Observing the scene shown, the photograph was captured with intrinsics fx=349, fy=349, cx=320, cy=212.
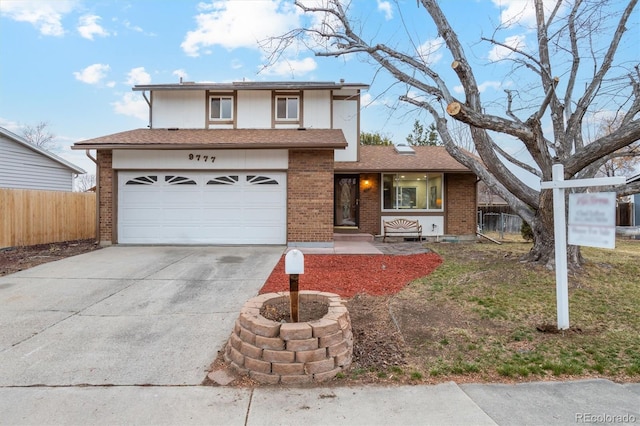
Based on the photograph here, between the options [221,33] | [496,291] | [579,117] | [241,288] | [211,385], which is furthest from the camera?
[221,33]

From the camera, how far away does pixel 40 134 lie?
35.5 m

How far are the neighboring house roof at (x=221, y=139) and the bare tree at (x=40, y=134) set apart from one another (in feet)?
103

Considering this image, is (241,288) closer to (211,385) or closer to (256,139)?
(211,385)

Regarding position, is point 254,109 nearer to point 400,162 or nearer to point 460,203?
point 400,162

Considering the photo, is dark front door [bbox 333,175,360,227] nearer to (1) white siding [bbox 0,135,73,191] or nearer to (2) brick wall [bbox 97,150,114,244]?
(2) brick wall [bbox 97,150,114,244]

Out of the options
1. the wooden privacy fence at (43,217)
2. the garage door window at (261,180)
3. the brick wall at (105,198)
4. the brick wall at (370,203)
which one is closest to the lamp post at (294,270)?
the garage door window at (261,180)

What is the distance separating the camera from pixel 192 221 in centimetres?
1123

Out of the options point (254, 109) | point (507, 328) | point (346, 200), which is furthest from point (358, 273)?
point (254, 109)

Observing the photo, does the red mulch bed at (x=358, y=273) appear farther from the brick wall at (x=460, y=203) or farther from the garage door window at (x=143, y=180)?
the garage door window at (x=143, y=180)

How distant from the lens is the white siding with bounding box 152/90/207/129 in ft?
44.1

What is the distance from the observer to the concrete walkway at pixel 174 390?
2.54 m

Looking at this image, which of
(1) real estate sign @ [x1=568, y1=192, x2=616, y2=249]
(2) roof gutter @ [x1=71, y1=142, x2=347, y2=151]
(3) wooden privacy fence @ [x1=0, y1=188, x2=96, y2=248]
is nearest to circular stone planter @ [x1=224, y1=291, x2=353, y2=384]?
(1) real estate sign @ [x1=568, y1=192, x2=616, y2=249]

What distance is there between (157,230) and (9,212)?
14.4 ft

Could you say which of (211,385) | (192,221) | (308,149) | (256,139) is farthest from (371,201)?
(211,385)
